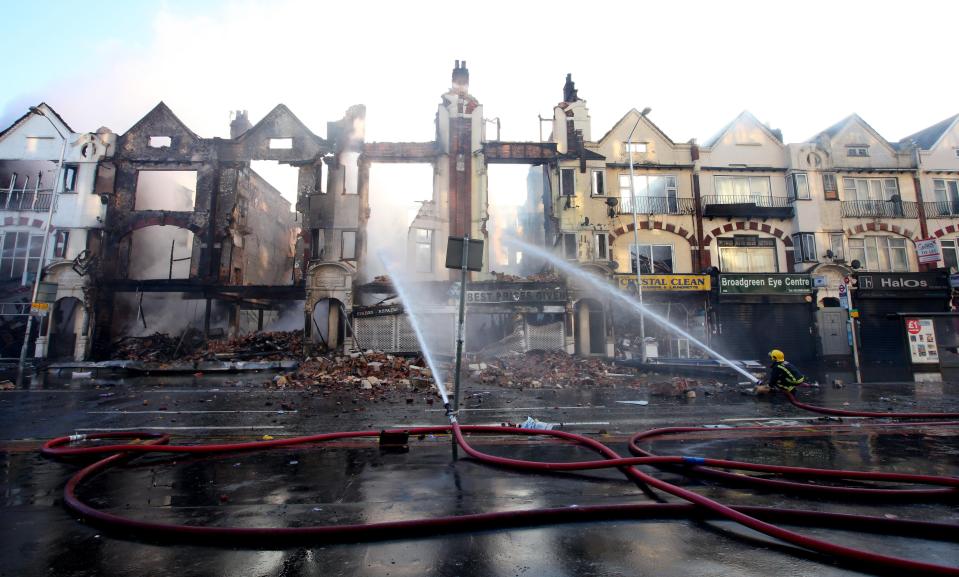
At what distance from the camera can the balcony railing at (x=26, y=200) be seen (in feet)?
89.1

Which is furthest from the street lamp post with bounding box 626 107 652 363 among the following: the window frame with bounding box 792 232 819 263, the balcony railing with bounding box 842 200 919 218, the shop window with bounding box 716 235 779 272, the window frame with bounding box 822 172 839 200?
the balcony railing with bounding box 842 200 919 218

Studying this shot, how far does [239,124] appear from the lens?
33.0 metres

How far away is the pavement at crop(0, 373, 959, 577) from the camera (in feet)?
9.53

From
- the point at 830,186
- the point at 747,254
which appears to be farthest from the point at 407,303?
the point at 830,186

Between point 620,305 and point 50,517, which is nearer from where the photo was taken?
point 50,517

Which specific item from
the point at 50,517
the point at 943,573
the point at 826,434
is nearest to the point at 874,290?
the point at 826,434

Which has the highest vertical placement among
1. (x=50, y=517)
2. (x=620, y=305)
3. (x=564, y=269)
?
(x=564, y=269)

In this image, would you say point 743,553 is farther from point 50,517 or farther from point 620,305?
point 620,305

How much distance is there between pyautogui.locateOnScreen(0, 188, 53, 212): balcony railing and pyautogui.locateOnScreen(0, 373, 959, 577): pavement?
86.0 ft

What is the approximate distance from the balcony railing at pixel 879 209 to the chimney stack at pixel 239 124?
41.6 m

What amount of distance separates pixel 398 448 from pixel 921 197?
1470 inches

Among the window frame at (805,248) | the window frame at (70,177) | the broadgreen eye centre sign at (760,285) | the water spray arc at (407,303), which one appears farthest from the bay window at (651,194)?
the window frame at (70,177)

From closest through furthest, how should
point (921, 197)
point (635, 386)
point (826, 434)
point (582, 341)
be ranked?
1. point (826, 434)
2. point (635, 386)
3. point (582, 341)
4. point (921, 197)

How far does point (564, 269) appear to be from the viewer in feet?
83.9
